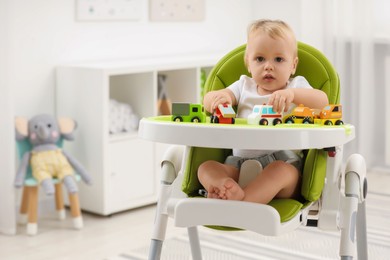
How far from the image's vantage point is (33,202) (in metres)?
2.90

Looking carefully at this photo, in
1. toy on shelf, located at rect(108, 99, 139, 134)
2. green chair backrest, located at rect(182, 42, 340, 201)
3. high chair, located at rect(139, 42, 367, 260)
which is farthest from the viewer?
toy on shelf, located at rect(108, 99, 139, 134)

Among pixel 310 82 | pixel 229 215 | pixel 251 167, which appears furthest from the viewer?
pixel 310 82

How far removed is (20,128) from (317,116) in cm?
150

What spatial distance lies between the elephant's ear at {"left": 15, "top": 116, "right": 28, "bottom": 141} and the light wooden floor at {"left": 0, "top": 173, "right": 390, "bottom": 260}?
36 cm

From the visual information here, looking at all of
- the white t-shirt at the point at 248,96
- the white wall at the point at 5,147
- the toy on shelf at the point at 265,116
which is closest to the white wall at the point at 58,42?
the white wall at the point at 5,147

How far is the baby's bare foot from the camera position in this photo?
5.89 ft

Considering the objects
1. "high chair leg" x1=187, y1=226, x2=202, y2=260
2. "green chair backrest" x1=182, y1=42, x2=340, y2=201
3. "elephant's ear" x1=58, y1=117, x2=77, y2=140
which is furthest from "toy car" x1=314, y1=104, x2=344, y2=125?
"elephant's ear" x1=58, y1=117, x2=77, y2=140

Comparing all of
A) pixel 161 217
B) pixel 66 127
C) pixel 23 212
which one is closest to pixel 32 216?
pixel 23 212

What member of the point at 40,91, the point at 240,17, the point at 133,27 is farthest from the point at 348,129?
the point at 240,17

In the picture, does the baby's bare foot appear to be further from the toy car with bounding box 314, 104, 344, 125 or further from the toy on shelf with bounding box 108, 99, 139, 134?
the toy on shelf with bounding box 108, 99, 139, 134

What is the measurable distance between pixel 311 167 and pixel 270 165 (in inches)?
4.7

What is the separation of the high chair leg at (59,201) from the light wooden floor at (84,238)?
0.10ft

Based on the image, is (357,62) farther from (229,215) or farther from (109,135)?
(229,215)

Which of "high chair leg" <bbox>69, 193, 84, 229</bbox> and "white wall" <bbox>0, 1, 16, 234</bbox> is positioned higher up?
"white wall" <bbox>0, 1, 16, 234</bbox>
